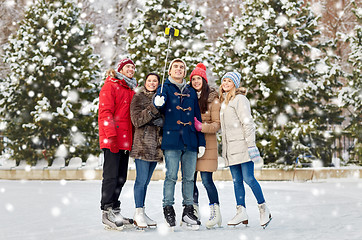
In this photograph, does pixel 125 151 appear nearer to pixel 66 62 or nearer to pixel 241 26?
pixel 241 26

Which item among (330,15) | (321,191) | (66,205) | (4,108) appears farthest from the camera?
(330,15)

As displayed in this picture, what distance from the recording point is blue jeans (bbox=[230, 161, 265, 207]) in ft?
19.4

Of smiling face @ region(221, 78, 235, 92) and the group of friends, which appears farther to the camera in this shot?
smiling face @ region(221, 78, 235, 92)

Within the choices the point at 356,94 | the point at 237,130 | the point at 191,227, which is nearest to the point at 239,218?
the point at 191,227

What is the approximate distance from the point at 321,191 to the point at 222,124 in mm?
5651

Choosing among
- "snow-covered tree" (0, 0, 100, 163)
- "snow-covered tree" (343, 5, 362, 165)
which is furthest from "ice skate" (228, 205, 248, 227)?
"snow-covered tree" (0, 0, 100, 163)

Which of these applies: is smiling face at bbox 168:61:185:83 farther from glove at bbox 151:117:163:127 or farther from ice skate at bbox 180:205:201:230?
ice skate at bbox 180:205:201:230

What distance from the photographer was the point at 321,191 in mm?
10922

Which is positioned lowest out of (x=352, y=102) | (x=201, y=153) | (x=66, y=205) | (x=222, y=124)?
(x=66, y=205)

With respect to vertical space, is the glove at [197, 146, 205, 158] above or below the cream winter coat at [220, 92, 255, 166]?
below

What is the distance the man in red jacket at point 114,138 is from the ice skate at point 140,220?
0.62ft

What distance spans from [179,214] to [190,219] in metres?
1.36

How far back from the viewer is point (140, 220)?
18.9 feet

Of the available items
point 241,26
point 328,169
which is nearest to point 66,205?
point 328,169
